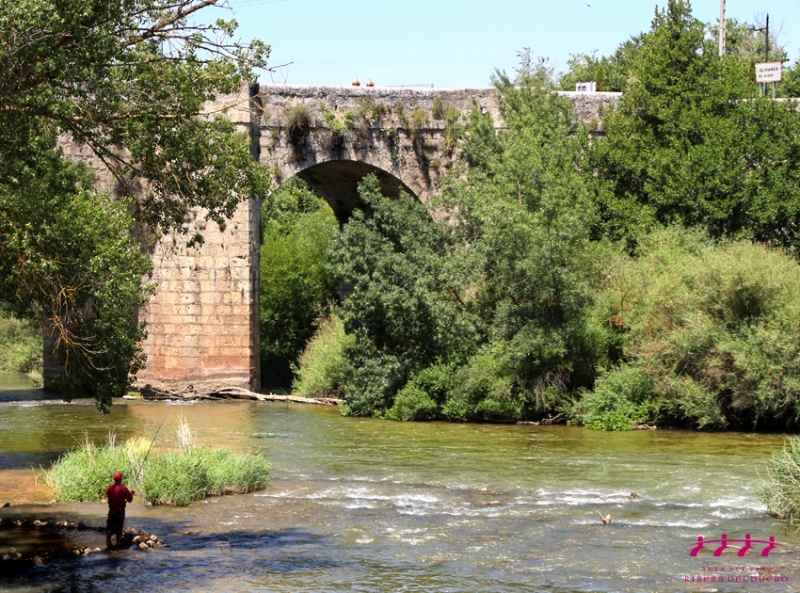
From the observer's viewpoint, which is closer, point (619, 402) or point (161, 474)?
point (161, 474)

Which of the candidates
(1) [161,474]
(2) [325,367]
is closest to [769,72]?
(2) [325,367]

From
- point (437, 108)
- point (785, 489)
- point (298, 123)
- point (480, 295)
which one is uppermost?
point (437, 108)

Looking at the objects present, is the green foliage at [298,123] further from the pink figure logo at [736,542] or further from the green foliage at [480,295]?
the pink figure logo at [736,542]

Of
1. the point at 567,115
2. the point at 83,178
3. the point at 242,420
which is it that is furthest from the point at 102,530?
the point at 567,115

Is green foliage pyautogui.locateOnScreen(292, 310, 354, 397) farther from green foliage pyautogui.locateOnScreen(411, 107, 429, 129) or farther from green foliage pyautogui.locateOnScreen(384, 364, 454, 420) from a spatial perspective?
green foliage pyautogui.locateOnScreen(411, 107, 429, 129)

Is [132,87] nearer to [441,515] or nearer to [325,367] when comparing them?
[441,515]

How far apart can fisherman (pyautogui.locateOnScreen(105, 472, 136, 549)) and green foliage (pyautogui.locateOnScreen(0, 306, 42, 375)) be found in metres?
25.2

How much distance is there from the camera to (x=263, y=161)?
2577cm

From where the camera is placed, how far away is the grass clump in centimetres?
1288

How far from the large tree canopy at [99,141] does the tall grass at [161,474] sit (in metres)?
1.29

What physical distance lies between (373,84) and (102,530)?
17410mm

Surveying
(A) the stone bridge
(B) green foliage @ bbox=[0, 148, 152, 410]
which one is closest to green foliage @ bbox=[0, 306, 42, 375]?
(A) the stone bridge

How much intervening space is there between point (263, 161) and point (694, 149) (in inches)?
387

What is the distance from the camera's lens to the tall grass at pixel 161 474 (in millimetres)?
14180
